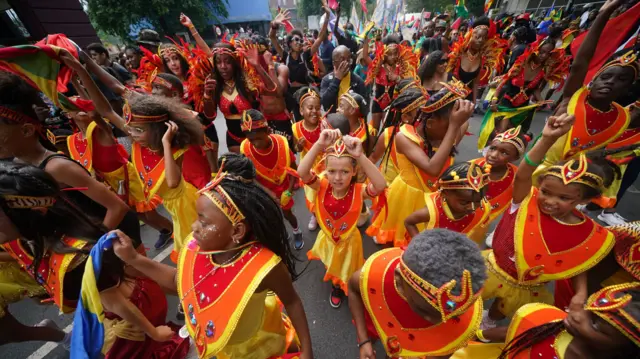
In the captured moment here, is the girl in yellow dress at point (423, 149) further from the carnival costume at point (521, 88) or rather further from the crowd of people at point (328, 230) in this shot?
the carnival costume at point (521, 88)

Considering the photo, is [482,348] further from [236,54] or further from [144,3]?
[144,3]

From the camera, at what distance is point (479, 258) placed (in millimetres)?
1241

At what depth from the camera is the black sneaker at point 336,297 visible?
2902 millimetres

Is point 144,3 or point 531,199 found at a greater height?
point 144,3

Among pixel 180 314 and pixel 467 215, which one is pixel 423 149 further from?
pixel 180 314

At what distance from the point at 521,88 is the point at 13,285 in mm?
7184

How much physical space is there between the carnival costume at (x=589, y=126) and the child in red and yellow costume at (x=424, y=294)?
8.38 ft

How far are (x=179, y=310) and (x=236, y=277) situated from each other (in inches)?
71.0

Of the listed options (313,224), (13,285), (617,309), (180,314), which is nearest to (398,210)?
(313,224)

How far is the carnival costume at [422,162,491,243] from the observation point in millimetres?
1972

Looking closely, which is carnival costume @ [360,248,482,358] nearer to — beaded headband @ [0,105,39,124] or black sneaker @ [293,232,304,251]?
black sneaker @ [293,232,304,251]

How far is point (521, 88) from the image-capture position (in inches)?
184

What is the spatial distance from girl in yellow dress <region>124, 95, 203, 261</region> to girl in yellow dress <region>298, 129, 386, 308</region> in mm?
1385

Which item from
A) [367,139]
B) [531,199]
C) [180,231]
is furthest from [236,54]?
[531,199]
